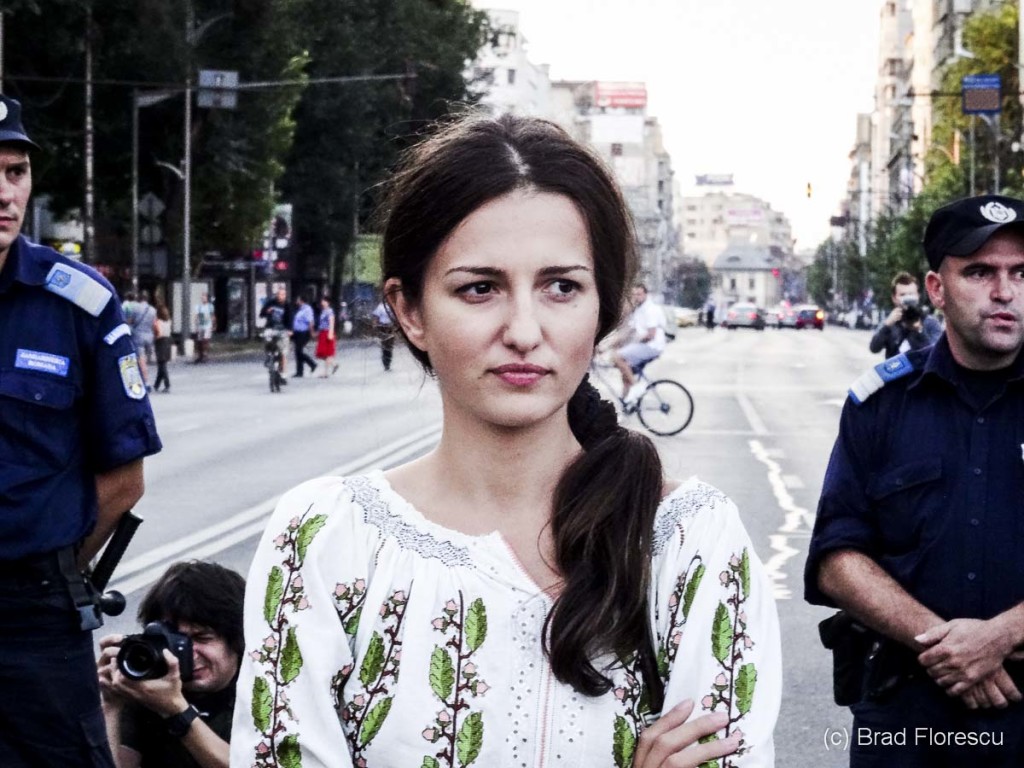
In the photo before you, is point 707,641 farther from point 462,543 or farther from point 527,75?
point 527,75

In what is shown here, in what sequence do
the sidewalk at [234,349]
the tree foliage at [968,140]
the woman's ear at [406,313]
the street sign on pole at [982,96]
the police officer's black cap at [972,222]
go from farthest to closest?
1. the tree foliage at [968,140]
2. the street sign on pole at [982,96]
3. the sidewalk at [234,349]
4. the police officer's black cap at [972,222]
5. the woman's ear at [406,313]

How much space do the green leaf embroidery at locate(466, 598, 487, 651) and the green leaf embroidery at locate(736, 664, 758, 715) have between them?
30cm

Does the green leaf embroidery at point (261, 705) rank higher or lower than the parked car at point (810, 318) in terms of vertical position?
lower

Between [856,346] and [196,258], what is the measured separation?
2365 centimetres

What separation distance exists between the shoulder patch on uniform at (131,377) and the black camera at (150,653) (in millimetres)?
500

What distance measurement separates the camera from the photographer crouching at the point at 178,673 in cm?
374

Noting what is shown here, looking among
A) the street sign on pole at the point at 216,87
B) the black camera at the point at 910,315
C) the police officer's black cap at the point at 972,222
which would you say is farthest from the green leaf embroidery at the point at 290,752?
the street sign on pole at the point at 216,87

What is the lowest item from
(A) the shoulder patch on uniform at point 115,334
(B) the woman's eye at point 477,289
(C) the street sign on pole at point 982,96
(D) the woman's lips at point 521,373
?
(D) the woman's lips at point 521,373

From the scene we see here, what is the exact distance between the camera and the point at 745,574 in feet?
7.48

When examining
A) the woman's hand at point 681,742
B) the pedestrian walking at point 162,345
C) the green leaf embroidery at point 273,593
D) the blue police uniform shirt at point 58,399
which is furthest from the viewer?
the pedestrian walking at point 162,345

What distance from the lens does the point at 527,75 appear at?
154 m

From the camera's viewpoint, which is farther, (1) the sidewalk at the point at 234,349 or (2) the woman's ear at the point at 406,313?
(1) the sidewalk at the point at 234,349

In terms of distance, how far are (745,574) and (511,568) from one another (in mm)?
278

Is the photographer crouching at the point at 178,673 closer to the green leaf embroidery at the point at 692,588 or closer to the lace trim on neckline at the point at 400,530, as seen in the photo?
the lace trim on neckline at the point at 400,530
